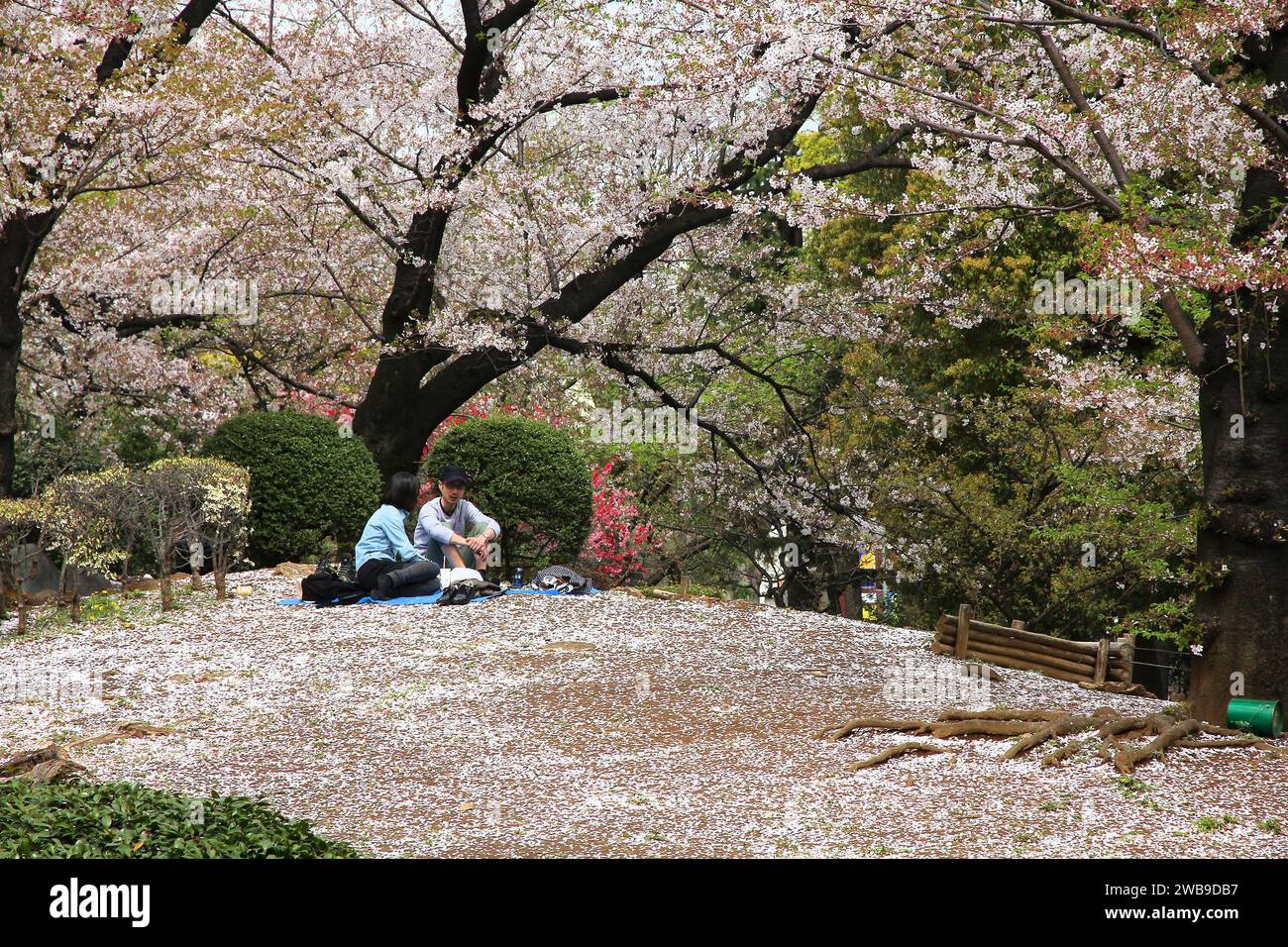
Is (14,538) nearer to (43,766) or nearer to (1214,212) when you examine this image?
(43,766)

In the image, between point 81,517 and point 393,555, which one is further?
point 393,555

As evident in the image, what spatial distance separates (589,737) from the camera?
7684mm

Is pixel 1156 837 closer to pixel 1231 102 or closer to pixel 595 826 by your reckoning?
pixel 595 826

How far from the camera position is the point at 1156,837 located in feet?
18.5

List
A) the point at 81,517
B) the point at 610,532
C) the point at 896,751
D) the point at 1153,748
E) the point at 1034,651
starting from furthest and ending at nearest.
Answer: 1. the point at 610,532
2. the point at 81,517
3. the point at 1034,651
4. the point at 896,751
5. the point at 1153,748

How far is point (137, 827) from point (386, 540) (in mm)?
6687

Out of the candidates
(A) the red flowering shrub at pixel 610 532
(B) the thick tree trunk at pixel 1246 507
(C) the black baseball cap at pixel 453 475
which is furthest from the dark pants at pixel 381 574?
(B) the thick tree trunk at pixel 1246 507

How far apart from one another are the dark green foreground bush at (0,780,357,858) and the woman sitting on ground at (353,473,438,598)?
19.2 feet

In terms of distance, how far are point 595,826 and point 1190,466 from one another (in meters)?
9.18

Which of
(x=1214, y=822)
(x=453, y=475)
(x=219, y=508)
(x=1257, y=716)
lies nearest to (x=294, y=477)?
(x=219, y=508)

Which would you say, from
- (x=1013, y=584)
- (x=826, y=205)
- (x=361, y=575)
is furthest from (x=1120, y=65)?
(x=361, y=575)

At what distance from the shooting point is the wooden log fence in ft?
33.2

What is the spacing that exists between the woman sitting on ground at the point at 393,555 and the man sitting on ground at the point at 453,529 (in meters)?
0.24

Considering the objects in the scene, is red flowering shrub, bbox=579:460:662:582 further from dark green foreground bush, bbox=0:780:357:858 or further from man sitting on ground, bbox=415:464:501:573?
dark green foreground bush, bbox=0:780:357:858
